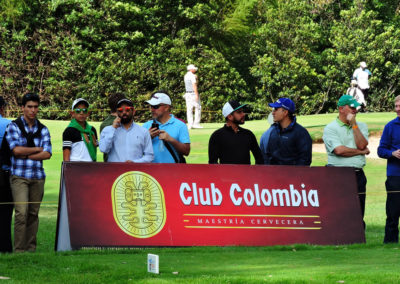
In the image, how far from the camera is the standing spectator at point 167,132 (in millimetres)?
10672

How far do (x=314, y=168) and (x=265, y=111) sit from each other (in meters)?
37.4

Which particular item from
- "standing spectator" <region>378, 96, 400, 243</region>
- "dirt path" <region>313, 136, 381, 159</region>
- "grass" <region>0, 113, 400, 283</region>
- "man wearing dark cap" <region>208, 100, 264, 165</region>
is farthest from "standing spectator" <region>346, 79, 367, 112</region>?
"grass" <region>0, 113, 400, 283</region>

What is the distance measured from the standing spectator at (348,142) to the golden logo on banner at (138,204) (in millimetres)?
2459

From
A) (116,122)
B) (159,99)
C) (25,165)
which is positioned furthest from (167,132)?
(25,165)

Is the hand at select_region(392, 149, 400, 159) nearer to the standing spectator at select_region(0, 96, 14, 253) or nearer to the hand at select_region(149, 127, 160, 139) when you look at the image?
the hand at select_region(149, 127, 160, 139)

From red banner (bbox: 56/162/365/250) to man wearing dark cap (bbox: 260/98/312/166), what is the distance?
0.27 metres

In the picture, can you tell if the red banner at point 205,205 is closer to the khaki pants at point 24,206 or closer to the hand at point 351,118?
the khaki pants at point 24,206

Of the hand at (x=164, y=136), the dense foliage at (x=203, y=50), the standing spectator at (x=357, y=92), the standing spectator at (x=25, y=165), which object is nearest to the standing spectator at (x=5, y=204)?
the standing spectator at (x=25, y=165)

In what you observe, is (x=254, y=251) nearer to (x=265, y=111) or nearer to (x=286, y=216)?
(x=286, y=216)

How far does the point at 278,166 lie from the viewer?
34.8 ft

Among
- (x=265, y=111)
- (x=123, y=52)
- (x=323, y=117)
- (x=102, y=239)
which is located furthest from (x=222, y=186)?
(x=265, y=111)

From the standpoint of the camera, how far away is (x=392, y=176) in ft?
36.1

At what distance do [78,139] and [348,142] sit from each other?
3.48 metres

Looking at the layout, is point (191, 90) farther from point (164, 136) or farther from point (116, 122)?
point (116, 122)
